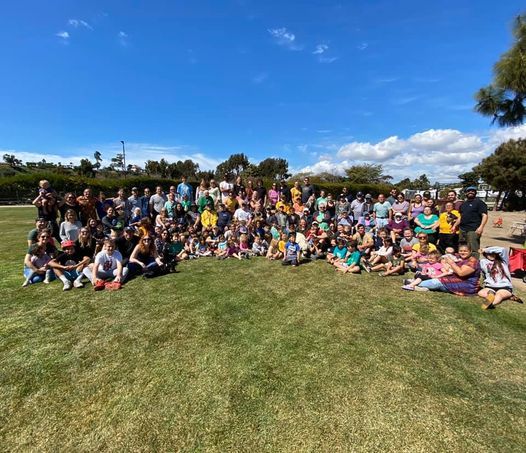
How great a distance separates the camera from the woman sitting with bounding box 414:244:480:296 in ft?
18.4

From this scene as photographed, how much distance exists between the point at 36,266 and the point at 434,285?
7998 millimetres

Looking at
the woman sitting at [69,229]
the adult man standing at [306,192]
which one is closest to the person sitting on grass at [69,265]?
the woman sitting at [69,229]

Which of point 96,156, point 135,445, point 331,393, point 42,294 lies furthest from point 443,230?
point 96,156

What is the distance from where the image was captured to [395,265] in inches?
296

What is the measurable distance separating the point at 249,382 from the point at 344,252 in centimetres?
521

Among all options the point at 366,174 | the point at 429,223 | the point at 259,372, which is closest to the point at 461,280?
the point at 429,223

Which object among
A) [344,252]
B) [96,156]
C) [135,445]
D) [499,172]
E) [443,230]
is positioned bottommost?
[135,445]

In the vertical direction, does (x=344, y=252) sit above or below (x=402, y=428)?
above

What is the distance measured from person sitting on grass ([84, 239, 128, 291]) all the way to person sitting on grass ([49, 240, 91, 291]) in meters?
0.24

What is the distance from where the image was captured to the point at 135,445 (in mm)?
2422

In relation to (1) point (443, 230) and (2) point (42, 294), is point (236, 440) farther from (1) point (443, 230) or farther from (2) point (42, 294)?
(1) point (443, 230)

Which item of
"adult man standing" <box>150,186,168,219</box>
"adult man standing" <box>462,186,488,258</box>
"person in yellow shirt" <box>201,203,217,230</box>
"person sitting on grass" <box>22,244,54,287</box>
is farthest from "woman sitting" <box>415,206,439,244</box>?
"person sitting on grass" <box>22,244,54,287</box>

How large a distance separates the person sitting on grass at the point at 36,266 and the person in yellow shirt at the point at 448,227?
9.12 metres

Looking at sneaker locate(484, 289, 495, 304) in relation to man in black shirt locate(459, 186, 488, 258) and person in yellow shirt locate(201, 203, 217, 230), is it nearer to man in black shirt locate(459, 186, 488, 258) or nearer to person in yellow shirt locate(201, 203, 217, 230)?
man in black shirt locate(459, 186, 488, 258)
